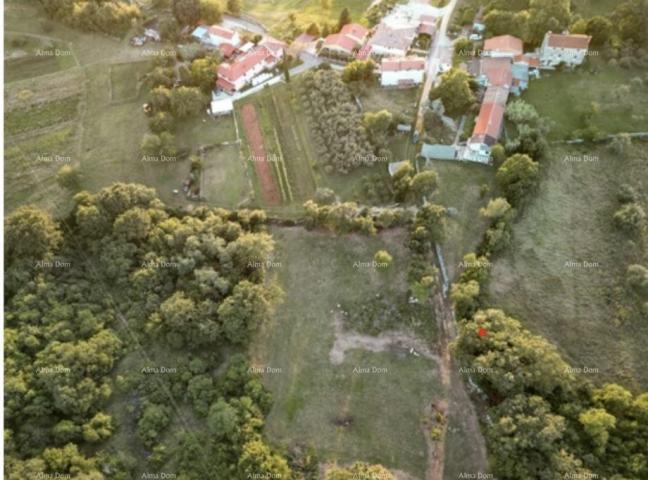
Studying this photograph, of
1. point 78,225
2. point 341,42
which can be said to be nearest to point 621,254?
point 341,42

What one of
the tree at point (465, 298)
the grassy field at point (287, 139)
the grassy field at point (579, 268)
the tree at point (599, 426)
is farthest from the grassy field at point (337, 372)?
the tree at point (599, 426)

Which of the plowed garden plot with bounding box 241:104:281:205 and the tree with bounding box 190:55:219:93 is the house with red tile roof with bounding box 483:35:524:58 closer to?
the plowed garden plot with bounding box 241:104:281:205

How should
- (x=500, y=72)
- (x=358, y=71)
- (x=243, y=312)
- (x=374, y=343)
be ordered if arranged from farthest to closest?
(x=358, y=71) < (x=500, y=72) < (x=374, y=343) < (x=243, y=312)

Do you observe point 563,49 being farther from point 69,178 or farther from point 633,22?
point 69,178

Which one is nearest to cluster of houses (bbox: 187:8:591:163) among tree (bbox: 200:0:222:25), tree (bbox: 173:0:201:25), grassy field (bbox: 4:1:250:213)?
tree (bbox: 200:0:222:25)

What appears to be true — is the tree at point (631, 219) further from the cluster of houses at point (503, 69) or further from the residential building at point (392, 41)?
the residential building at point (392, 41)

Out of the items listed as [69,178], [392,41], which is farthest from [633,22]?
[69,178]
